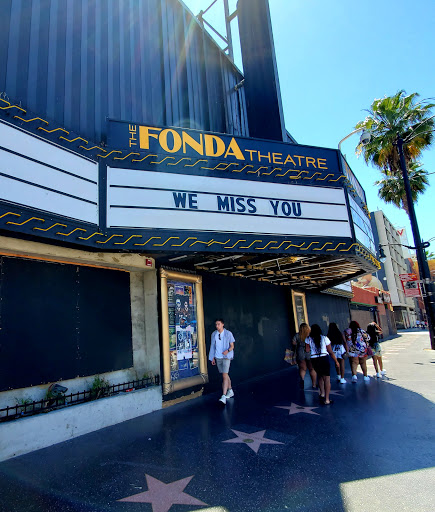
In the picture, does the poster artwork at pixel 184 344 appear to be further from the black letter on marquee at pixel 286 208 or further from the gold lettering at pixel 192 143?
the gold lettering at pixel 192 143

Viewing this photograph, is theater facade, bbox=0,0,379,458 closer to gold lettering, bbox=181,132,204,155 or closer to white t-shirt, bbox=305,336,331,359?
gold lettering, bbox=181,132,204,155

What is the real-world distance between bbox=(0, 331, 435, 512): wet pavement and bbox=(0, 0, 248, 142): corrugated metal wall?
5.86 metres

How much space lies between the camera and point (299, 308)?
15.3 metres

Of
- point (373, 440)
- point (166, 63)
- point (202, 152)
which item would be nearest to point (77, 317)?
point (202, 152)

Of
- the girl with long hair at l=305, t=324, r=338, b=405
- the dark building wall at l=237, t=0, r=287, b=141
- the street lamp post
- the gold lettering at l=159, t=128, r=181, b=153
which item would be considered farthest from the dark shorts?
the street lamp post

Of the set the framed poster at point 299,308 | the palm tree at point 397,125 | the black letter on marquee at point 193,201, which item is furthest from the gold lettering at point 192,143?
the palm tree at point 397,125

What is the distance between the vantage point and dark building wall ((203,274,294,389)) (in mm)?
9828

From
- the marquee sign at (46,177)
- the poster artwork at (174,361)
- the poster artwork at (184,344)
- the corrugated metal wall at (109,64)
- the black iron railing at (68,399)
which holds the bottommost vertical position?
the black iron railing at (68,399)

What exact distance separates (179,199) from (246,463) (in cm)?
485

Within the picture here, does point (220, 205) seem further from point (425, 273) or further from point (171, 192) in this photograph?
point (425, 273)

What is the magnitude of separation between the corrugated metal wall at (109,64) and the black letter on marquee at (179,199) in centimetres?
247

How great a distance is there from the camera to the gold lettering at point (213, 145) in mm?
7508

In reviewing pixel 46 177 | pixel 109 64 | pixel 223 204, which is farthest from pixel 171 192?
pixel 109 64

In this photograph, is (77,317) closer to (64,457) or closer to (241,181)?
(64,457)
